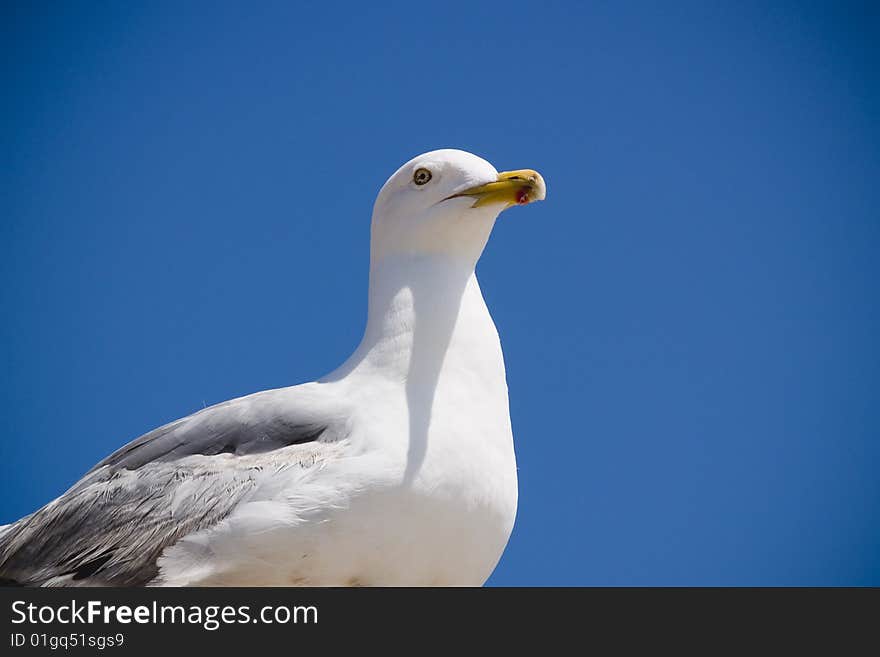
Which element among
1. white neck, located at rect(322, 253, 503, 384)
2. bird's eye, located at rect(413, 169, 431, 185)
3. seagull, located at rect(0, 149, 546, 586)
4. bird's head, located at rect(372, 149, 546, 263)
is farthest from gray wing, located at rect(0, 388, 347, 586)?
bird's eye, located at rect(413, 169, 431, 185)

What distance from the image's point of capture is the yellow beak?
574 centimetres

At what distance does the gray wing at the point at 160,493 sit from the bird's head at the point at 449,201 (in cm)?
99

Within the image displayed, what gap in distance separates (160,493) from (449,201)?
5.86 feet

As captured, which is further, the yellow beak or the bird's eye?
the bird's eye

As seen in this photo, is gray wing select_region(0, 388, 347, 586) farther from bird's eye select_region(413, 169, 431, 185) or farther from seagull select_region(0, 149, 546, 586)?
bird's eye select_region(413, 169, 431, 185)

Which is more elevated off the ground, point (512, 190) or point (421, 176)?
Result: point (421, 176)

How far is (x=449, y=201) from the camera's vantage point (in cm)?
588

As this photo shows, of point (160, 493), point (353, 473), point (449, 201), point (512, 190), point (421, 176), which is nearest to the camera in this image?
point (353, 473)

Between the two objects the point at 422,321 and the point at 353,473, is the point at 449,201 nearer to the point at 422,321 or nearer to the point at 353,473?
the point at 422,321

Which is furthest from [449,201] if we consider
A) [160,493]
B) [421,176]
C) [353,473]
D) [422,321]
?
[160,493]

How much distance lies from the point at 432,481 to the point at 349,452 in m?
0.34
